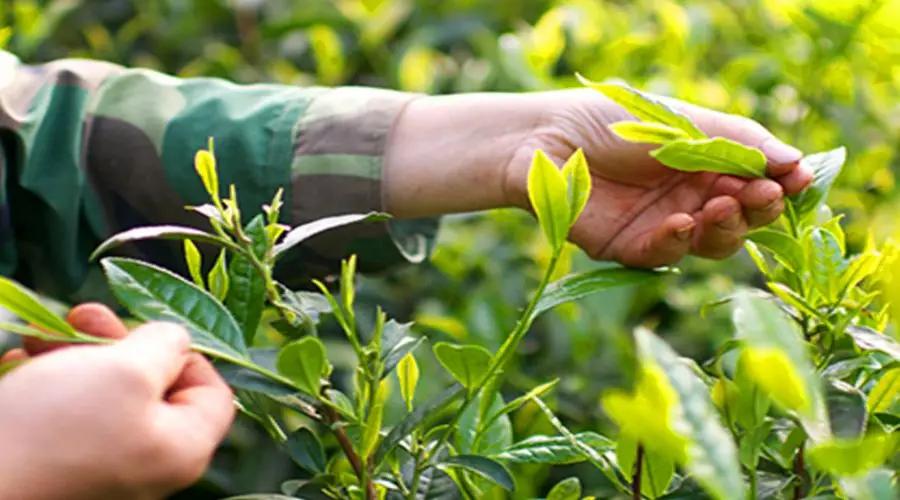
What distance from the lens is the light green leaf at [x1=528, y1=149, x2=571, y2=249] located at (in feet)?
2.24

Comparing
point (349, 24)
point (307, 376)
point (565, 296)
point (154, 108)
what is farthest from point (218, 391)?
point (349, 24)

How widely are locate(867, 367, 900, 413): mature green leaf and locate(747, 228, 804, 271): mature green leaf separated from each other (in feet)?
0.26

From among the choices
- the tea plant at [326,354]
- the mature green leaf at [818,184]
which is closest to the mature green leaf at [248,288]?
the tea plant at [326,354]

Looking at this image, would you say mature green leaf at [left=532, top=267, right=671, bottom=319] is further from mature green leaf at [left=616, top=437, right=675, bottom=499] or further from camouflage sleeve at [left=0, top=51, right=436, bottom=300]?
camouflage sleeve at [left=0, top=51, right=436, bottom=300]

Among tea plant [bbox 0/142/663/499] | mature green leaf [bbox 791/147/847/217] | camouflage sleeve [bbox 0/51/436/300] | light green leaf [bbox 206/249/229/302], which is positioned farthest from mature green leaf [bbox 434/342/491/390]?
camouflage sleeve [bbox 0/51/436/300]

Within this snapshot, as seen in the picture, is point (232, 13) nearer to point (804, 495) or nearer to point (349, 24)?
point (349, 24)

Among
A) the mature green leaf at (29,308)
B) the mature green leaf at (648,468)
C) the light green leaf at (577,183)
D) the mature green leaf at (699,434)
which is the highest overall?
the mature green leaf at (699,434)

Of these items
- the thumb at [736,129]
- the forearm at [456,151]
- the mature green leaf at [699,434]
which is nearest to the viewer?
the mature green leaf at [699,434]

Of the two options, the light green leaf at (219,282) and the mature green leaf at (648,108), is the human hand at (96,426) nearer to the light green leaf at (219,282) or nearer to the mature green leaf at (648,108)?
the light green leaf at (219,282)

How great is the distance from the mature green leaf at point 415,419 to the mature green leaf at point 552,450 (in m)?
0.06

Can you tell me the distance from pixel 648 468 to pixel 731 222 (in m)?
0.23

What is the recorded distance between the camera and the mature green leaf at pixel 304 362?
23.8 inches

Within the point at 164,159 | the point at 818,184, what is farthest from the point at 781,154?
the point at 164,159

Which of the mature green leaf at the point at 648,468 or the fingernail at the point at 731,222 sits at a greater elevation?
the fingernail at the point at 731,222
